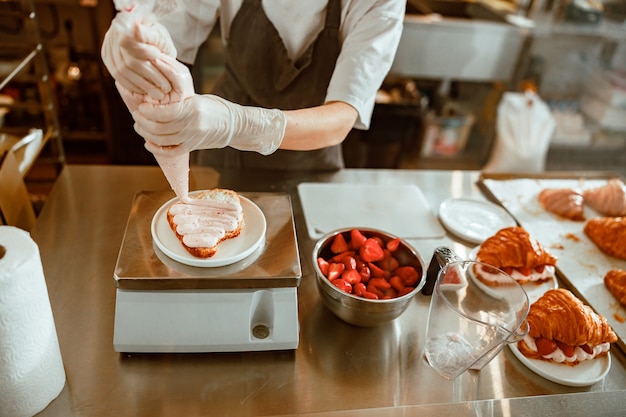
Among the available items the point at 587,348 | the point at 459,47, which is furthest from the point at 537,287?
the point at 459,47

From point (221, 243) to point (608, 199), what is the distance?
1.39m

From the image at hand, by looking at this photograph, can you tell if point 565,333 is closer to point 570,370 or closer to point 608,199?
point 570,370

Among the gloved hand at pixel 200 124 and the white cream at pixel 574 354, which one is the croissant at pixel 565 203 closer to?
the white cream at pixel 574 354

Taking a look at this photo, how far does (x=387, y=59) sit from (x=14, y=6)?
5.71ft

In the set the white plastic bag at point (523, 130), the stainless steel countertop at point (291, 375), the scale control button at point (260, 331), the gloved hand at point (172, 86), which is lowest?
the white plastic bag at point (523, 130)

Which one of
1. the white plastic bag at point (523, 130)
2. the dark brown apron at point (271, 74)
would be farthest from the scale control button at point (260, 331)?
the white plastic bag at point (523, 130)

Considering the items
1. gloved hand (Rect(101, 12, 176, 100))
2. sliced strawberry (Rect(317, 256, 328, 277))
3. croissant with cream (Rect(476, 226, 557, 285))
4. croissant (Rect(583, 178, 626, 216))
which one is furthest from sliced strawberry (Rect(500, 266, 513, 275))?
gloved hand (Rect(101, 12, 176, 100))

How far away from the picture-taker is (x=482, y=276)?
4.24ft

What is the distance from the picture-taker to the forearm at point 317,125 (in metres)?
1.31

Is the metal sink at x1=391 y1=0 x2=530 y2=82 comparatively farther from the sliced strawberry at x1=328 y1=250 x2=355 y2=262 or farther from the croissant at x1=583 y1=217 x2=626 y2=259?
the sliced strawberry at x1=328 y1=250 x2=355 y2=262

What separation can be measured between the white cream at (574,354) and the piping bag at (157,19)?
0.88 m

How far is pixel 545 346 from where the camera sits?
46.3 inches

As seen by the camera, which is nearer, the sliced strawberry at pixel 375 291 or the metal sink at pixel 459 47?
the sliced strawberry at pixel 375 291

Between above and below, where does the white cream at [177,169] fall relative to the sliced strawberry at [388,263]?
above
